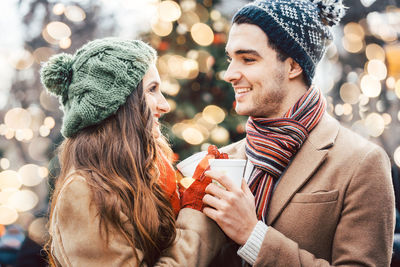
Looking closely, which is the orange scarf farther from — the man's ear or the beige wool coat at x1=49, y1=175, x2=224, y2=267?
the man's ear

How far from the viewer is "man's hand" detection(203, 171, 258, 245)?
5.60 ft

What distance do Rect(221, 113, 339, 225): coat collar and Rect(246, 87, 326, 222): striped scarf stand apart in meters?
0.03

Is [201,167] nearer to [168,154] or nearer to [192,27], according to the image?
[168,154]

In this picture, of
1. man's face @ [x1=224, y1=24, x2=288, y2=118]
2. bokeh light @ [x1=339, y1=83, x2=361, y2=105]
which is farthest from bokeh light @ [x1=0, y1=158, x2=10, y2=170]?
bokeh light @ [x1=339, y1=83, x2=361, y2=105]

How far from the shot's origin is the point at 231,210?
1703 millimetres

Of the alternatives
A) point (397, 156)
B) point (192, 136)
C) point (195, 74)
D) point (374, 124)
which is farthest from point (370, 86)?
point (192, 136)

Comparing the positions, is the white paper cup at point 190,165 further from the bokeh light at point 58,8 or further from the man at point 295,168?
the bokeh light at point 58,8

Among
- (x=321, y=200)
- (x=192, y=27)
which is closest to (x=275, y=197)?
(x=321, y=200)

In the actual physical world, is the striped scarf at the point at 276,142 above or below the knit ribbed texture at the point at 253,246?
above

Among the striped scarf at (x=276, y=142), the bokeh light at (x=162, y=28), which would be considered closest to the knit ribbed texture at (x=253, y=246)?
the striped scarf at (x=276, y=142)

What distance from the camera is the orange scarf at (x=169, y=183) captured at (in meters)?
1.95

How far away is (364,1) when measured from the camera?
520 centimetres

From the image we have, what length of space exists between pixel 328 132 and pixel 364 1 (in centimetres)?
417

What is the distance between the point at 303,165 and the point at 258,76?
61cm
